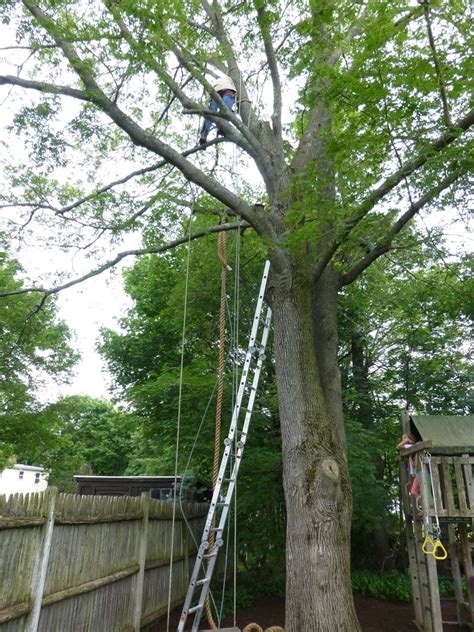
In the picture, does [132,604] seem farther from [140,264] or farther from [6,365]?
[140,264]

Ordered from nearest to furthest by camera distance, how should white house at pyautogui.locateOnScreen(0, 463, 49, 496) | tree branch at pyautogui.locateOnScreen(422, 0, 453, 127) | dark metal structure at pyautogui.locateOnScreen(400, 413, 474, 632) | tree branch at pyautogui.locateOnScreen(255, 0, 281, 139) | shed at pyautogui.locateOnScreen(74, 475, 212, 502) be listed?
tree branch at pyautogui.locateOnScreen(422, 0, 453, 127), dark metal structure at pyautogui.locateOnScreen(400, 413, 474, 632), tree branch at pyautogui.locateOnScreen(255, 0, 281, 139), shed at pyautogui.locateOnScreen(74, 475, 212, 502), white house at pyautogui.locateOnScreen(0, 463, 49, 496)

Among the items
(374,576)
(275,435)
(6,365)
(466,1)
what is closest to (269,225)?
(466,1)

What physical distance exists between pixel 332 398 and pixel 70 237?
5.01 metres

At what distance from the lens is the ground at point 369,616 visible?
7.02m

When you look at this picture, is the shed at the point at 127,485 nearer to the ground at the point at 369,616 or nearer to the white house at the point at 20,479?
the ground at the point at 369,616

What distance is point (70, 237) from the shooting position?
8055 millimetres

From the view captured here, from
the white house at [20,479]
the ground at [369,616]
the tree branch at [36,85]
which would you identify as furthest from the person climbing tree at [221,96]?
the white house at [20,479]

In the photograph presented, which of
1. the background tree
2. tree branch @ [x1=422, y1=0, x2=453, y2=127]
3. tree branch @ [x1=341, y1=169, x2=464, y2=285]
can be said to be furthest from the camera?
the background tree

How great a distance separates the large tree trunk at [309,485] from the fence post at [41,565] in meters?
2.25

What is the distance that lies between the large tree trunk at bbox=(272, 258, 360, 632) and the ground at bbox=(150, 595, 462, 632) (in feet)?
9.68

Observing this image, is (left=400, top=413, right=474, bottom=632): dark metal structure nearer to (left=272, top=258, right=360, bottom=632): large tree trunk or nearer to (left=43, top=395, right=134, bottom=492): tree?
(left=272, top=258, right=360, bottom=632): large tree trunk

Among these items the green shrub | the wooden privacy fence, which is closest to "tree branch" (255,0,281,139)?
the wooden privacy fence

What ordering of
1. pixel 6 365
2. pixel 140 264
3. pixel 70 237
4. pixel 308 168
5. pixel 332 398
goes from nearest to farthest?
pixel 308 168
pixel 332 398
pixel 70 237
pixel 6 365
pixel 140 264

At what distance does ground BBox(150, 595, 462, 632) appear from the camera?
23.0 feet
